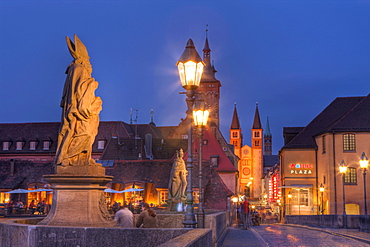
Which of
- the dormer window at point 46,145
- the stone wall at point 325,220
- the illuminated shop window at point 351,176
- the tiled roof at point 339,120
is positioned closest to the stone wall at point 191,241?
the stone wall at point 325,220

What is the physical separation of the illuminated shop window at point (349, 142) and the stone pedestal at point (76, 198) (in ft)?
141

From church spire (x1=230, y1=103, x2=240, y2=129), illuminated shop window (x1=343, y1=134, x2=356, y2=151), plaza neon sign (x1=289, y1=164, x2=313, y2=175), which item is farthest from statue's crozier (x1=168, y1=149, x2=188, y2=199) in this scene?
church spire (x1=230, y1=103, x2=240, y2=129)

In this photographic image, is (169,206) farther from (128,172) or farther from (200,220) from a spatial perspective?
(128,172)

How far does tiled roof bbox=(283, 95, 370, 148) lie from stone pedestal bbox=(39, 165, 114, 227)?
139 ft

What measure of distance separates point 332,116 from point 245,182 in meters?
103

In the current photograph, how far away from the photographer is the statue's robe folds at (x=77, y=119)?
34.2 feet

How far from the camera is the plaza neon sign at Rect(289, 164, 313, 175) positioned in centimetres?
5459

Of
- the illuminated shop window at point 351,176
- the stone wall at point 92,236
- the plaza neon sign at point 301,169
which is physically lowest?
the stone wall at point 92,236

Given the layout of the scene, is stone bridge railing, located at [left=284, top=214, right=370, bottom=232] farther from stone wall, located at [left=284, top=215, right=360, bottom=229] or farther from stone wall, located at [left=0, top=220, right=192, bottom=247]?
stone wall, located at [left=0, top=220, right=192, bottom=247]

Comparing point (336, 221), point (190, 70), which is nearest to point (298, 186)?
point (336, 221)

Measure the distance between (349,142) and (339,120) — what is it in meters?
2.28

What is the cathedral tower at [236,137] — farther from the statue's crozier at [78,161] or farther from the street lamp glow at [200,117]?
the statue's crozier at [78,161]

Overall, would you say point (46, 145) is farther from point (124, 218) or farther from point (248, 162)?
point (248, 162)

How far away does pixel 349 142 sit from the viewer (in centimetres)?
4991
